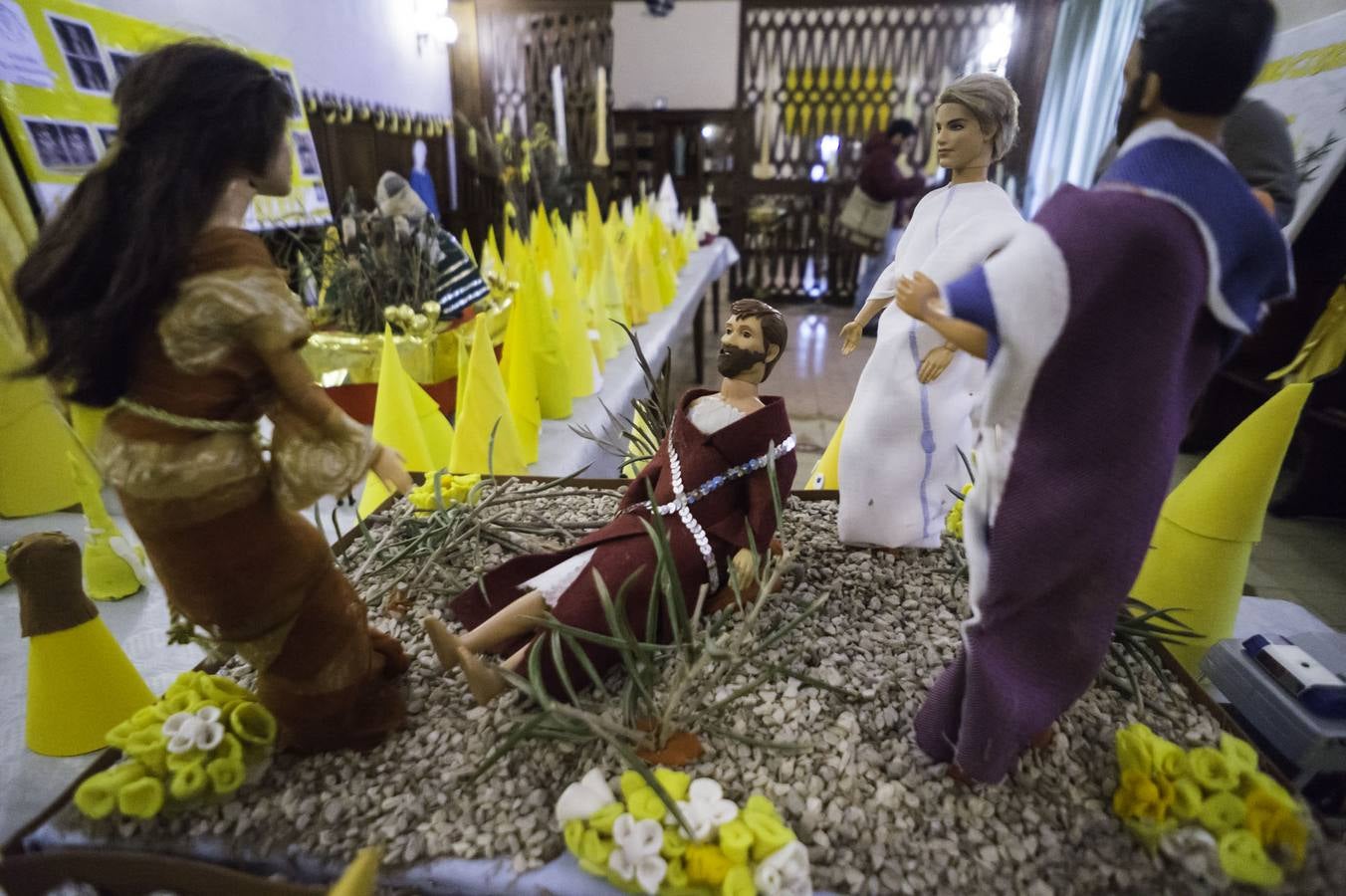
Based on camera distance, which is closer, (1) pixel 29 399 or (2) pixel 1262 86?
(1) pixel 29 399

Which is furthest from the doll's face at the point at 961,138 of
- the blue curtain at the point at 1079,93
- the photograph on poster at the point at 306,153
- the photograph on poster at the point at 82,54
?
the blue curtain at the point at 1079,93

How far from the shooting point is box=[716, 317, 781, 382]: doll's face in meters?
1.05

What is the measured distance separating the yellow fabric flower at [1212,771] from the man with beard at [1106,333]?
0.16 metres

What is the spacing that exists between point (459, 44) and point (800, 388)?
155 inches

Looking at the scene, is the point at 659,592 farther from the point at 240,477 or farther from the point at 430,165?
the point at 430,165

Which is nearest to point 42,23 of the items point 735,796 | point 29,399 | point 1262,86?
point 29,399

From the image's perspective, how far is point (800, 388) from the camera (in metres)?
3.82

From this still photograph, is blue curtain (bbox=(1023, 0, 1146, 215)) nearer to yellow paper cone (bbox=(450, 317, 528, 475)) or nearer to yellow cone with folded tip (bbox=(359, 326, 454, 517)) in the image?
yellow paper cone (bbox=(450, 317, 528, 475))

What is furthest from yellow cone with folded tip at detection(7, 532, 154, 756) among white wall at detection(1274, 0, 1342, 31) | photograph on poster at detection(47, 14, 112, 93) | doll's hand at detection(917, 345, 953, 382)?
white wall at detection(1274, 0, 1342, 31)

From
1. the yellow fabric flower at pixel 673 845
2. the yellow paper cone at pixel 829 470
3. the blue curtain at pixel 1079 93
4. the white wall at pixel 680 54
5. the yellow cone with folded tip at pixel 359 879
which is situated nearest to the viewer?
the yellow cone with folded tip at pixel 359 879

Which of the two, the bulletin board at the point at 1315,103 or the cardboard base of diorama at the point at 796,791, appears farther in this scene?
the bulletin board at the point at 1315,103

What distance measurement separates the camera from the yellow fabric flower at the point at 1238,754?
74cm

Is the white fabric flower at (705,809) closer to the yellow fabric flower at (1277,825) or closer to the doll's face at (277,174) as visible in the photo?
the yellow fabric flower at (1277,825)

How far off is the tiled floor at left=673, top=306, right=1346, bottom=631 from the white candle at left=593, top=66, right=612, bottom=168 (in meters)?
1.70
